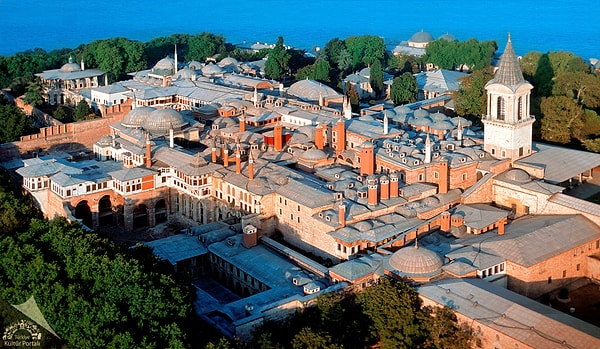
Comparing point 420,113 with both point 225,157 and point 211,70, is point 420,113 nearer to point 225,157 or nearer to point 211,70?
point 225,157

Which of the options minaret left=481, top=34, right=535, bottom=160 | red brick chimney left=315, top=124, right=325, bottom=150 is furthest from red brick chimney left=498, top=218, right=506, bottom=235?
red brick chimney left=315, top=124, right=325, bottom=150

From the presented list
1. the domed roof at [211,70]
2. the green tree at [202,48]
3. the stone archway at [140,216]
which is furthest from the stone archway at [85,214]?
the green tree at [202,48]

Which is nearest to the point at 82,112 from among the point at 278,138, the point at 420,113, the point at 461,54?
the point at 278,138

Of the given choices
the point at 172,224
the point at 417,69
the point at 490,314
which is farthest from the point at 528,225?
the point at 417,69

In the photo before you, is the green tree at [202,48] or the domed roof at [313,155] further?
the green tree at [202,48]

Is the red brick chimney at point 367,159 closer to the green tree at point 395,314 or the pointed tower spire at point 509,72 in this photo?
the pointed tower spire at point 509,72

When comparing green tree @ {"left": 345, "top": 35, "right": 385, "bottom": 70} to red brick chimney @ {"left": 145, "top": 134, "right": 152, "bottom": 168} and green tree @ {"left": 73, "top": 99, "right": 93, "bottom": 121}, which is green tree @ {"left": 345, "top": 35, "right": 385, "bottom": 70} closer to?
green tree @ {"left": 73, "top": 99, "right": 93, "bottom": 121}
